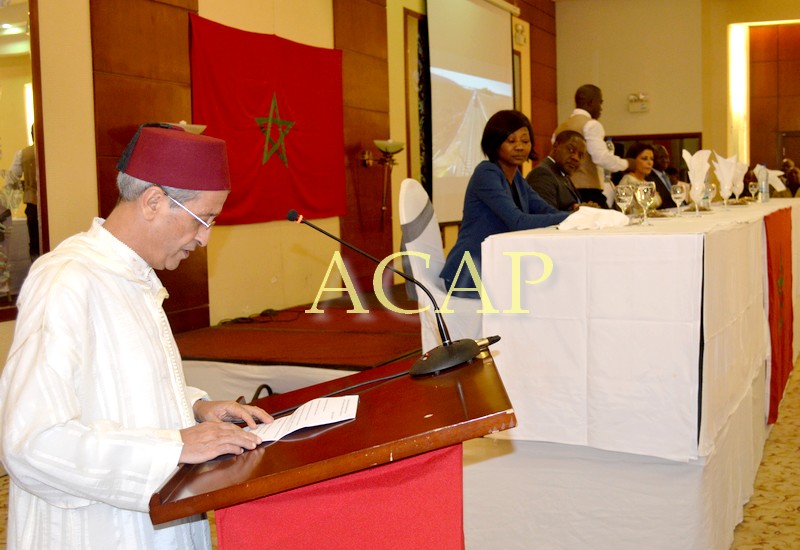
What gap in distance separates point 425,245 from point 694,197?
1153mm

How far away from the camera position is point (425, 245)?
335 cm

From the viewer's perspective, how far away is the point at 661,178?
18.3ft

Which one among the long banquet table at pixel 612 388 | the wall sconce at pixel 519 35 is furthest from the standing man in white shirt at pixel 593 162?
the wall sconce at pixel 519 35

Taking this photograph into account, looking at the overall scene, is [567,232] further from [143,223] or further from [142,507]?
[142,507]

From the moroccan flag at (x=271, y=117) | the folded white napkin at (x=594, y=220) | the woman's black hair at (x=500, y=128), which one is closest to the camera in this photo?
the folded white napkin at (x=594, y=220)

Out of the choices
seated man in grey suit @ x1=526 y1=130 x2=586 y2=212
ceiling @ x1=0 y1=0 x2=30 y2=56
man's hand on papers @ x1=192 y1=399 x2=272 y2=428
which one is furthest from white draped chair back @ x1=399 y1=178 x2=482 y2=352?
ceiling @ x1=0 y1=0 x2=30 y2=56

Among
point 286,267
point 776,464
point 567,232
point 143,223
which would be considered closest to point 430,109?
point 286,267

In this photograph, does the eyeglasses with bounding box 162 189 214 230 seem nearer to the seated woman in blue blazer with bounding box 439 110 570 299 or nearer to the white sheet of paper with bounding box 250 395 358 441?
the white sheet of paper with bounding box 250 395 358 441

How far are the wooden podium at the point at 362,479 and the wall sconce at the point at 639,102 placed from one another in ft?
33.0

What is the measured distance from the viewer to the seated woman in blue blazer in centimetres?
315

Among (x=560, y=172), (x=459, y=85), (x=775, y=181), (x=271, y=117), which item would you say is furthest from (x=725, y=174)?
(x=459, y=85)

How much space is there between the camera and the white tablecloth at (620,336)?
2125 mm

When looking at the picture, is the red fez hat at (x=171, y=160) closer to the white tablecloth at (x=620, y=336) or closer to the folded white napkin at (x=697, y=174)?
the white tablecloth at (x=620, y=336)

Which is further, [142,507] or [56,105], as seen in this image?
[56,105]
